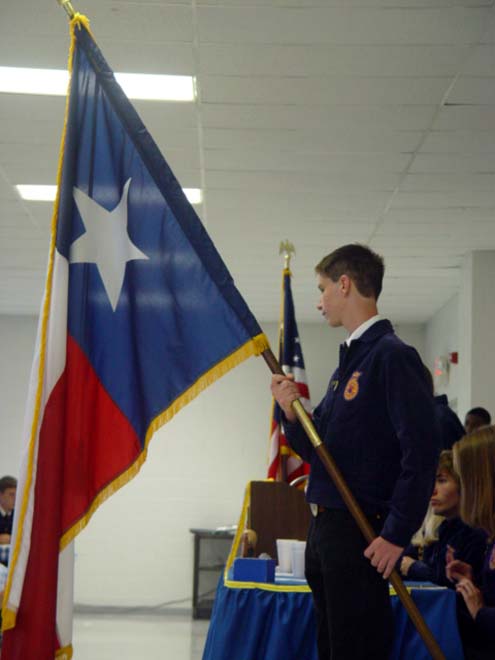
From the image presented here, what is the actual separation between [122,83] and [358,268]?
9.61ft

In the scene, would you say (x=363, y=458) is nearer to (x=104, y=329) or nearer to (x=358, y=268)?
(x=358, y=268)

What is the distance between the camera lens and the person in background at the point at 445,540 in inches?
137

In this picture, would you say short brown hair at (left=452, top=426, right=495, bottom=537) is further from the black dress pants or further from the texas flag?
the texas flag

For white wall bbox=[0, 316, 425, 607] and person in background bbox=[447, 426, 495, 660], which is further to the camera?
white wall bbox=[0, 316, 425, 607]

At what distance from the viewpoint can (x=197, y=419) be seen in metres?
11.4

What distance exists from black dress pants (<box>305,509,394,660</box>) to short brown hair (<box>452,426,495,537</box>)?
82 cm

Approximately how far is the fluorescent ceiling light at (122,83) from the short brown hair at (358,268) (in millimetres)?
2713

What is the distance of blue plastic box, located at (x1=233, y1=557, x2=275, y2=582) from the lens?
3309mm

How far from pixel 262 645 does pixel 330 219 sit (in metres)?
4.67

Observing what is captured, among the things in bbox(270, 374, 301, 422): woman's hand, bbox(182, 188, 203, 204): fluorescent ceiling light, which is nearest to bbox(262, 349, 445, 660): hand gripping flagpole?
bbox(270, 374, 301, 422): woman's hand

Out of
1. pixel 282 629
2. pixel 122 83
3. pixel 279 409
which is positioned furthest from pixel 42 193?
pixel 282 629

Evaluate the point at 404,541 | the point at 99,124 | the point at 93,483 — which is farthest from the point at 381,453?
the point at 99,124

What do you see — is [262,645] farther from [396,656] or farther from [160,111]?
[160,111]

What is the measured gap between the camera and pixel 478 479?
3197 mm
